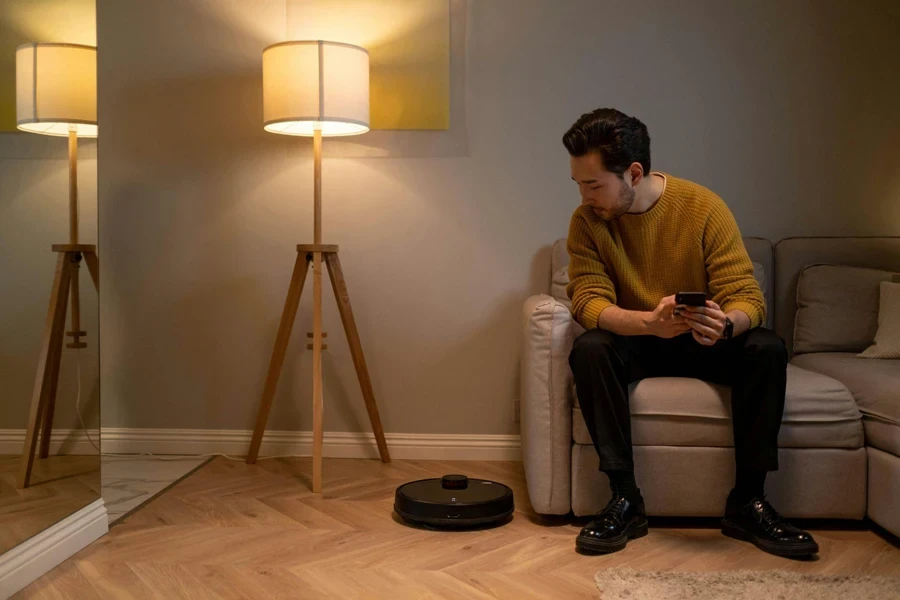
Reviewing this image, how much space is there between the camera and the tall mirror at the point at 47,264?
199cm

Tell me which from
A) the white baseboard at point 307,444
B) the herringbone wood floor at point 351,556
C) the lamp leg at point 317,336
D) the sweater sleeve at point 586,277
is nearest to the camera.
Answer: the herringbone wood floor at point 351,556

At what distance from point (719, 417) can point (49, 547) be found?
1653mm

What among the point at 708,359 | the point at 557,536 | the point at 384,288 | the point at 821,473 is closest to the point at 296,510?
the point at 557,536

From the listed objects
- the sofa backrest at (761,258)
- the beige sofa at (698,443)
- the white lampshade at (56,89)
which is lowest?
the beige sofa at (698,443)

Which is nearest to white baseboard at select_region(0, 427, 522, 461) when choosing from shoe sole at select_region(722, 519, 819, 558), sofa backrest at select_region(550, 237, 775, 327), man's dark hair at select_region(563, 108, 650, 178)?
sofa backrest at select_region(550, 237, 775, 327)

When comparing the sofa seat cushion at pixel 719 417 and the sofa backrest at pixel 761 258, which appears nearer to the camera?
the sofa seat cushion at pixel 719 417

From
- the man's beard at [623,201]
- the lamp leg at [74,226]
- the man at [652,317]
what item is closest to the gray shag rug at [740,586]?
the man at [652,317]

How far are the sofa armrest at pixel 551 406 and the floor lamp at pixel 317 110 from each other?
0.77 metres

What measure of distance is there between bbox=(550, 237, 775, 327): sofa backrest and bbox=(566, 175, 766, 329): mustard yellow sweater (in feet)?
2.05

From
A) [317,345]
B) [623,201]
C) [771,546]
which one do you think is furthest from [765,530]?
[317,345]

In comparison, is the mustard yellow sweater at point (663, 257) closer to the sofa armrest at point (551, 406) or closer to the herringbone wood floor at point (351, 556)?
the sofa armrest at point (551, 406)

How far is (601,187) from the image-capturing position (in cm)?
229

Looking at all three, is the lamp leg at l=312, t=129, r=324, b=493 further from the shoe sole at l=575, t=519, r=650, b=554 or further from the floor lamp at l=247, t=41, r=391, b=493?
the shoe sole at l=575, t=519, r=650, b=554

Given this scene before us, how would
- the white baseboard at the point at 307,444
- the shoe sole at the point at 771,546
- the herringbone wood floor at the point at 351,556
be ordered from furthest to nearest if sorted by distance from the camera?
the white baseboard at the point at 307,444
the shoe sole at the point at 771,546
the herringbone wood floor at the point at 351,556
